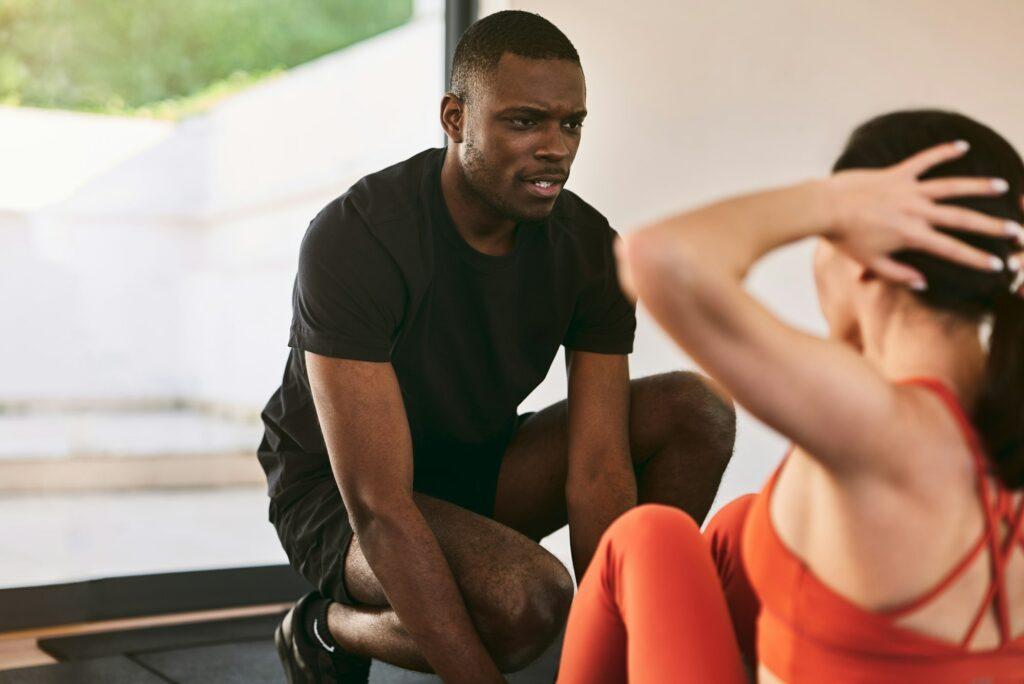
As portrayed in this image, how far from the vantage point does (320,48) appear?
2.90m

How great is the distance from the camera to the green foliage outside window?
2.59 m

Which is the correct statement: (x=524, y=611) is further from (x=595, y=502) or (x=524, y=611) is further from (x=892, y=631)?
(x=892, y=631)

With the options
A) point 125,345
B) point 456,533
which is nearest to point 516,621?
point 456,533

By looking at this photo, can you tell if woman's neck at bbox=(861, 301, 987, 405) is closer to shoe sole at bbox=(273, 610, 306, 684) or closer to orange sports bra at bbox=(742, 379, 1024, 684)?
Answer: orange sports bra at bbox=(742, 379, 1024, 684)

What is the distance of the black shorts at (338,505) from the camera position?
1866mm

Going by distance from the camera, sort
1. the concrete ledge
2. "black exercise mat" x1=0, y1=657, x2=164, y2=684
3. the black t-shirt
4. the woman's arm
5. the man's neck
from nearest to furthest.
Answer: the woman's arm
the black t-shirt
the man's neck
"black exercise mat" x1=0, y1=657, x2=164, y2=684
the concrete ledge

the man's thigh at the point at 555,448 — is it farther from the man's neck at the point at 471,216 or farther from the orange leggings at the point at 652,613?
the orange leggings at the point at 652,613

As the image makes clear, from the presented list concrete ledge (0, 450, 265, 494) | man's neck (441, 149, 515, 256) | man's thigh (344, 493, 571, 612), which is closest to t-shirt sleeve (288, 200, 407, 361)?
man's neck (441, 149, 515, 256)

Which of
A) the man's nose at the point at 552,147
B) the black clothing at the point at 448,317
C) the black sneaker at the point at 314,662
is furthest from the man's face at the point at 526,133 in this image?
the black sneaker at the point at 314,662

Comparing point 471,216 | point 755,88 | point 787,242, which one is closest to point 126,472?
point 471,216

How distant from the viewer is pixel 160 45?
272 cm

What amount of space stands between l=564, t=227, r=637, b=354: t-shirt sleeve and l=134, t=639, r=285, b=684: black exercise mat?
87 centimetres

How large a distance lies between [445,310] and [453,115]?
34 cm

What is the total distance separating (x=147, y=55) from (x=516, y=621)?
1716mm
